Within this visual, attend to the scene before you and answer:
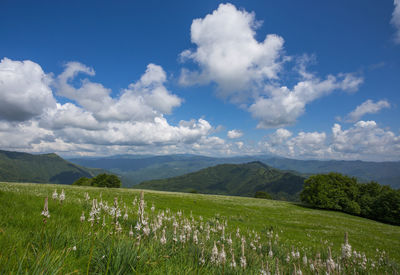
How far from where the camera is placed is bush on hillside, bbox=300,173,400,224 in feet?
205

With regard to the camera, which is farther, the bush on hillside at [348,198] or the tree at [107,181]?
the tree at [107,181]

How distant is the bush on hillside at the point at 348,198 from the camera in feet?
205

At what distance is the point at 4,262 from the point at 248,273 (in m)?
4.86

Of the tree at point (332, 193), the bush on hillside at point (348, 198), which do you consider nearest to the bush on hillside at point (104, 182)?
the bush on hillside at point (348, 198)

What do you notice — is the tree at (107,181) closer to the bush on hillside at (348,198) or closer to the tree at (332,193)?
the bush on hillside at (348,198)

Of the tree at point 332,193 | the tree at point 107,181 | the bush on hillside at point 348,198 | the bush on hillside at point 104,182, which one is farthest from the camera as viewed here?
the tree at point 107,181

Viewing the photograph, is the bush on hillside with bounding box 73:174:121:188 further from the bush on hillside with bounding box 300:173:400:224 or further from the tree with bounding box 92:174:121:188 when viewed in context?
the bush on hillside with bounding box 300:173:400:224

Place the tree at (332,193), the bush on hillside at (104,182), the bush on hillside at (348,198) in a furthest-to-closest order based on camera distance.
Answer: the bush on hillside at (104,182) < the tree at (332,193) < the bush on hillside at (348,198)

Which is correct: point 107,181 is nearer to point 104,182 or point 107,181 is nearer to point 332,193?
point 104,182

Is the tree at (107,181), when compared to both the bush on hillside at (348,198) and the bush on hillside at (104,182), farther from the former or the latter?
the bush on hillside at (348,198)

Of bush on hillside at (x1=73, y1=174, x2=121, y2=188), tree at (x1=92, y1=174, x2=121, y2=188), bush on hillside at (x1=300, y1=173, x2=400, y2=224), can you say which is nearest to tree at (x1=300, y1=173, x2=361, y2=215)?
bush on hillside at (x1=300, y1=173, x2=400, y2=224)

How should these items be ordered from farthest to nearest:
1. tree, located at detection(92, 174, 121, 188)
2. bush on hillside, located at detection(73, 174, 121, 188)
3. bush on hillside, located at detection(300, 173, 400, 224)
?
tree, located at detection(92, 174, 121, 188), bush on hillside, located at detection(73, 174, 121, 188), bush on hillside, located at detection(300, 173, 400, 224)

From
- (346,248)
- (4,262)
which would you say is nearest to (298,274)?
(346,248)

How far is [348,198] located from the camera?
67.5 metres
